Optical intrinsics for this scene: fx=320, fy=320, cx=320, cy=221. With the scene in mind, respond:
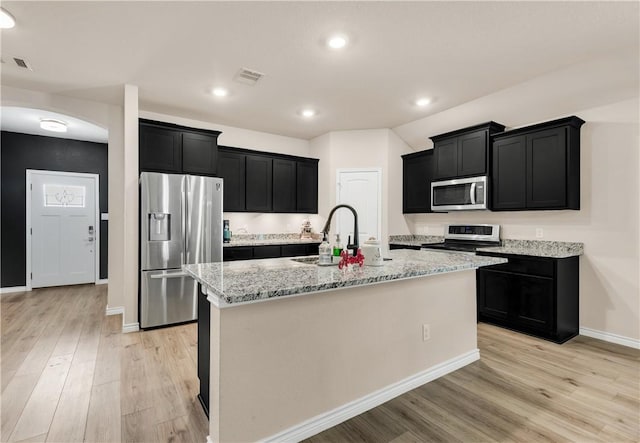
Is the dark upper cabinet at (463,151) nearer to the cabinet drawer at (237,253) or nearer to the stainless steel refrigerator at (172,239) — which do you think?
the cabinet drawer at (237,253)

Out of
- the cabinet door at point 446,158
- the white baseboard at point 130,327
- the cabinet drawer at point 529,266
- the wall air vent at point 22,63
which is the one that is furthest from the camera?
the cabinet door at point 446,158

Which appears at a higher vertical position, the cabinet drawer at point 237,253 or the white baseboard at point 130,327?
the cabinet drawer at point 237,253

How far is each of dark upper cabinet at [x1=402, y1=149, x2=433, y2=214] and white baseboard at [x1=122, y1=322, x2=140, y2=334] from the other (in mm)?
4047

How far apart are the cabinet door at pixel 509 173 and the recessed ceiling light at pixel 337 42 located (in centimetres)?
239

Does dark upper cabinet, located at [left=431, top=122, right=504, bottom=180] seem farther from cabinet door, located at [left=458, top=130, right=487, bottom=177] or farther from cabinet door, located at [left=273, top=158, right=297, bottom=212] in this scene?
cabinet door, located at [left=273, top=158, right=297, bottom=212]

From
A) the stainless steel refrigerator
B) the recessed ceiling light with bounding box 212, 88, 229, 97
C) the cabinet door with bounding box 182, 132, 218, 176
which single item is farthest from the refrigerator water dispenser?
the recessed ceiling light with bounding box 212, 88, 229, 97

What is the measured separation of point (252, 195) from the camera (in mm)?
4980

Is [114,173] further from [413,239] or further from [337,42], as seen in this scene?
[413,239]

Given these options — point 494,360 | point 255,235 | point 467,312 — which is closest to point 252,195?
point 255,235

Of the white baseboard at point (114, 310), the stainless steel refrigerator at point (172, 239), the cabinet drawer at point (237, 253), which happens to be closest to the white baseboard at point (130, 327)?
the stainless steel refrigerator at point (172, 239)

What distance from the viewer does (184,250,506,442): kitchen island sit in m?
1.59

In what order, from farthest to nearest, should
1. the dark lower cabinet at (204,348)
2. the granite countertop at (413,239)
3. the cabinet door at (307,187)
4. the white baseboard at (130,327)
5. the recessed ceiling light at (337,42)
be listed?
the cabinet door at (307,187), the granite countertop at (413,239), the white baseboard at (130,327), the recessed ceiling light at (337,42), the dark lower cabinet at (204,348)

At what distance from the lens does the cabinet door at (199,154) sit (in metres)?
4.11

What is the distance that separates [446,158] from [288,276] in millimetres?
3470
